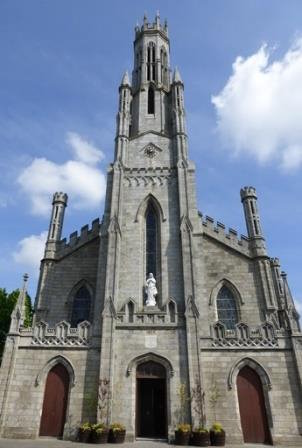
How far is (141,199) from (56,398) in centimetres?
1269

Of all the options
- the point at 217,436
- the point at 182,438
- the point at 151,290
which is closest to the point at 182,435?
the point at 182,438

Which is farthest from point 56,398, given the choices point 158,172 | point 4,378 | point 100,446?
point 158,172

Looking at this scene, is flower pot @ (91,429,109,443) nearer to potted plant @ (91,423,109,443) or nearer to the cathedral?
potted plant @ (91,423,109,443)

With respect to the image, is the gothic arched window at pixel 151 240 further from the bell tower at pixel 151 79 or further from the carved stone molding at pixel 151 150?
the bell tower at pixel 151 79

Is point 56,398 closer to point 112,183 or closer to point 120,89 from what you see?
point 112,183

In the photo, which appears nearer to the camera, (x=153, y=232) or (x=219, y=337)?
(x=219, y=337)

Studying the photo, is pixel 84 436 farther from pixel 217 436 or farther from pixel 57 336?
pixel 217 436

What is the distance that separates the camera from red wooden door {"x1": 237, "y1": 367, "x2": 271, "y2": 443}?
1602cm

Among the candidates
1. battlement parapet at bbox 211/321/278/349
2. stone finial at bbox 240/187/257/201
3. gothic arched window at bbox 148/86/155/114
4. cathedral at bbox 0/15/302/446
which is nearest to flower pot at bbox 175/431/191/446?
cathedral at bbox 0/15/302/446

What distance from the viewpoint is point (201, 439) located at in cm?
1456

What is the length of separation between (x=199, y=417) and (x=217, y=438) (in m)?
1.16

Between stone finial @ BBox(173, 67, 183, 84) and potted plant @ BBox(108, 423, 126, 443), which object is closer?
potted plant @ BBox(108, 423, 126, 443)

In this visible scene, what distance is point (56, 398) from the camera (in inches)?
671

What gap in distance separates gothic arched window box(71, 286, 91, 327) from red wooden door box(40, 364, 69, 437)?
4.35 metres
